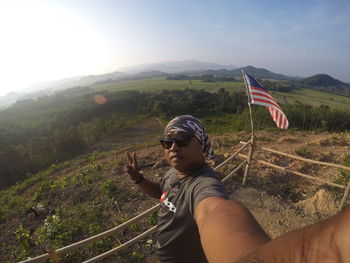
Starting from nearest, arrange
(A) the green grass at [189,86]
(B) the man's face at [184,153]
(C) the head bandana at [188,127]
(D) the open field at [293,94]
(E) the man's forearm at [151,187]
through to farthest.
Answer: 1. (B) the man's face at [184,153]
2. (C) the head bandana at [188,127]
3. (E) the man's forearm at [151,187]
4. (D) the open field at [293,94]
5. (A) the green grass at [189,86]

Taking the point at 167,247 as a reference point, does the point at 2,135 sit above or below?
below

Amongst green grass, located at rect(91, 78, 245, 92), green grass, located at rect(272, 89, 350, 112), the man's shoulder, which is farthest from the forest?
green grass, located at rect(91, 78, 245, 92)

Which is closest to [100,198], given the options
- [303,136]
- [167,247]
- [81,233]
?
[81,233]

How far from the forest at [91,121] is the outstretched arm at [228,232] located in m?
14.2

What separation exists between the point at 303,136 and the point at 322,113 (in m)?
16.2

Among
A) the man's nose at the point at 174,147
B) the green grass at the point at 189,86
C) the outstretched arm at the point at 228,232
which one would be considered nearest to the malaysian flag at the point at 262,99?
the man's nose at the point at 174,147

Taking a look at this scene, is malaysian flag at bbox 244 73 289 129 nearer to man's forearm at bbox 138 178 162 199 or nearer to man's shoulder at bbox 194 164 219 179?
man's forearm at bbox 138 178 162 199

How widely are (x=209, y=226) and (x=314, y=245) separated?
55 centimetres

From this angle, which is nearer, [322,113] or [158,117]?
[322,113]

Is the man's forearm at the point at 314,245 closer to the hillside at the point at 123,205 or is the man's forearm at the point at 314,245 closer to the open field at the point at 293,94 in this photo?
the hillside at the point at 123,205

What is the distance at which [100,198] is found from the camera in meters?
5.97

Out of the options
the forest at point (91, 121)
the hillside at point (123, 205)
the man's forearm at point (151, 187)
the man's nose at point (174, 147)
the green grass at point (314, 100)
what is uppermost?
the man's nose at point (174, 147)

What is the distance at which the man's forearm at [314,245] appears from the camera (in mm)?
426

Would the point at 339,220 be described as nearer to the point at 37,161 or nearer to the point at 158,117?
the point at 37,161
